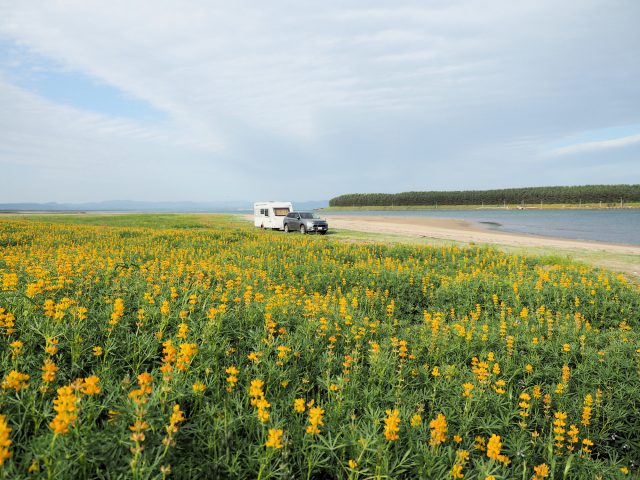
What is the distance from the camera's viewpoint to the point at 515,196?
159125 mm

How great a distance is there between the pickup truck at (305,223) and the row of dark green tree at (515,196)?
150908mm

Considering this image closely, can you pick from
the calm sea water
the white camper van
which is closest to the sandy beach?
the calm sea water

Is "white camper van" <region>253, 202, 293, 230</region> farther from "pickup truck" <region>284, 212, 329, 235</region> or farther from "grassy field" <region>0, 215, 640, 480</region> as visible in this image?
"grassy field" <region>0, 215, 640, 480</region>

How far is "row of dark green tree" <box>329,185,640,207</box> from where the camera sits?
138 meters

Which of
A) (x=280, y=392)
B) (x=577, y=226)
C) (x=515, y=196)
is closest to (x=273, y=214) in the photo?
(x=280, y=392)

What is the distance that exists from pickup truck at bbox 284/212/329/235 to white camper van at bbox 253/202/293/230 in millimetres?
1795

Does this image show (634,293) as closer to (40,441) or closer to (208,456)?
(208,456)

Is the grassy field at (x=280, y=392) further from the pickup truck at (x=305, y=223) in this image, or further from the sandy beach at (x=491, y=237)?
the pickup truck at (x=305, y=223)

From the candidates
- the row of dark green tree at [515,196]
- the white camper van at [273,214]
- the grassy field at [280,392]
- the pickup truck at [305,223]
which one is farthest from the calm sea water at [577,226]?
the row of dark green tree at [515,196]

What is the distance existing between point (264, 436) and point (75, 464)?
124 cm

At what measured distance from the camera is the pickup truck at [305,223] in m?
29.6

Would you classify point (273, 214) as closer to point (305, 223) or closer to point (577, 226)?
point (305, 223)

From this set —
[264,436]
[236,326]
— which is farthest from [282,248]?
[264,436]

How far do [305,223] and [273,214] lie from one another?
7.40 m
